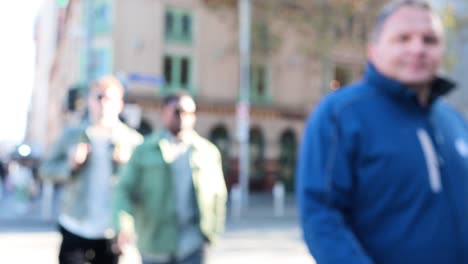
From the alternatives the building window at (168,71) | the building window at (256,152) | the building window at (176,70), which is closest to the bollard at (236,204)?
the building window at (176,70)

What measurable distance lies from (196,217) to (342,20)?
84.2ft

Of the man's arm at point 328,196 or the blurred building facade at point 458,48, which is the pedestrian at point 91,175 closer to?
A: the man's arm at point 328,196

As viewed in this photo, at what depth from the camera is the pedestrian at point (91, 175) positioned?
4289 mm

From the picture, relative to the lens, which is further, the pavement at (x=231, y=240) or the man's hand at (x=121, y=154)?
the pavement at (x=231, y=240)

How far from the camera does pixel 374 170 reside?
2117mm

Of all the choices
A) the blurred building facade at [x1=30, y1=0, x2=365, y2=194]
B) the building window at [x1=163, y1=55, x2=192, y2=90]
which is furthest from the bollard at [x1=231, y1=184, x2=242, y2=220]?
the building window at [x1=163, y1=55, x2=192, y2=90]

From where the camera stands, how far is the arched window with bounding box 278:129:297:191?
34.4 m

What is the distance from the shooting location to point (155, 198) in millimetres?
4312

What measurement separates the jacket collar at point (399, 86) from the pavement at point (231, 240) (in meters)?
3.14

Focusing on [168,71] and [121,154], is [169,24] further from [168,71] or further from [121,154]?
[121,154]

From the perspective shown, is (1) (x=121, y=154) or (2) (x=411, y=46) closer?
(2) (x=411, y=46)

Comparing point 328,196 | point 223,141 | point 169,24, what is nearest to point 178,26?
point 169,24

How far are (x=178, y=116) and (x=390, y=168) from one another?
2.57 m

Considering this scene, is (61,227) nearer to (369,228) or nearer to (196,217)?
(196,217)
